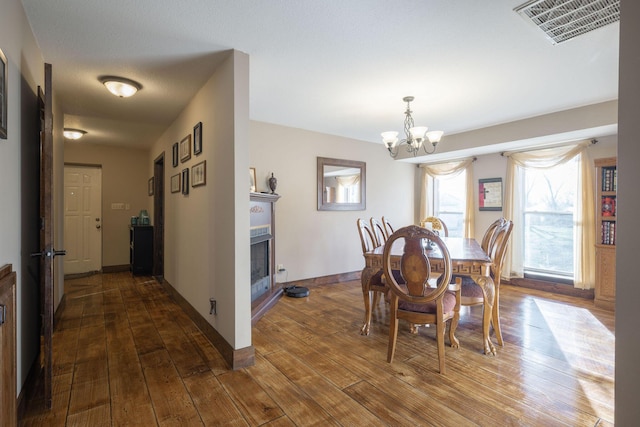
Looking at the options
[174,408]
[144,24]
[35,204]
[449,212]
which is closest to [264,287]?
[174,408]

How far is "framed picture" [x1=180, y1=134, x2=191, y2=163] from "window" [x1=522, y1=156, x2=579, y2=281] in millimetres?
4794

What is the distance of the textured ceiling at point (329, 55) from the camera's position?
1900 mm

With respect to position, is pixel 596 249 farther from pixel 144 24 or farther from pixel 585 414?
pixel 144 24

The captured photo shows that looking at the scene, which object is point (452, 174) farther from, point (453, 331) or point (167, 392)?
point (167, 392)

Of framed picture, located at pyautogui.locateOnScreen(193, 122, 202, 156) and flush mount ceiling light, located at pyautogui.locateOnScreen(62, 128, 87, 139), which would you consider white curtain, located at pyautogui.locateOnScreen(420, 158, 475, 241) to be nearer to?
framed picture, located at pyautogui.locateOnScreen(193, 122, 202, 156)

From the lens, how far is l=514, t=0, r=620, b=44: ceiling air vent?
1.82 meters

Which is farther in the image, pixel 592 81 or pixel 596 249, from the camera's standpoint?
pixel 596 249

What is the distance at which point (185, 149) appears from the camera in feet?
11.7

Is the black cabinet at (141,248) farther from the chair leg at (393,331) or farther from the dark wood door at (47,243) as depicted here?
the chair leg at (393,331)

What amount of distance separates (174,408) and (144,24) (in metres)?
2.36

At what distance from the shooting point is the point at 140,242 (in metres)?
5.35

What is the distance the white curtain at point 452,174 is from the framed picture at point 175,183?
441 centimetres

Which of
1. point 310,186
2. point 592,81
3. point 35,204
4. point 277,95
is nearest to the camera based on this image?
point 35,204

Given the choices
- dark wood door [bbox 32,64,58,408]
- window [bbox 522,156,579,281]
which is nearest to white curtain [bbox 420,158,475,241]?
window [bbox 522,156,579,281]
